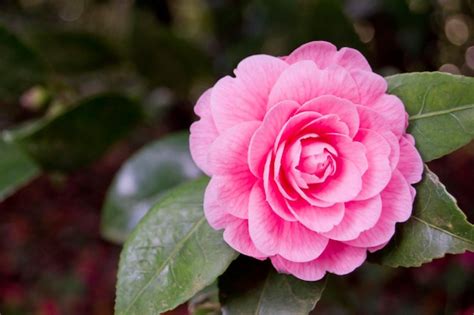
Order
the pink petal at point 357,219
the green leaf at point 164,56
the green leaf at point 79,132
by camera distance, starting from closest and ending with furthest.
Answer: the pink petal at point 357,219, the green leaf at point 79,132, the green leaf at point 164,56

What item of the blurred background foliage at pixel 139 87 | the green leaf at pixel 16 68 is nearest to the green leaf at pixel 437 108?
the blurred background foliage at pixel 139 87

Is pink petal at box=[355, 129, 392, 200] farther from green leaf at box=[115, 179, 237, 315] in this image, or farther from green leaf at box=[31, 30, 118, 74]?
green leaf at box=[31, 30, 118, 74]

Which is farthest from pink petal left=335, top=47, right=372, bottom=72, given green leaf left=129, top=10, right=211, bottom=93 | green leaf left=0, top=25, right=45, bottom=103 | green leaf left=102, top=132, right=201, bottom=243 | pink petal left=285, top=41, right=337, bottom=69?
green leaf left=129, top=10, right=211, bottom=93

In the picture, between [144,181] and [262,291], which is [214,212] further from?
[144,181]

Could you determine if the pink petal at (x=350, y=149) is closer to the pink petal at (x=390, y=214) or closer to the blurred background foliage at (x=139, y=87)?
the pink petal at (x=390, y=214)

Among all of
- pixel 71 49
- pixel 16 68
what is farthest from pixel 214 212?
pixel 71 49

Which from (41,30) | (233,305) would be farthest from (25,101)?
(233,305)
